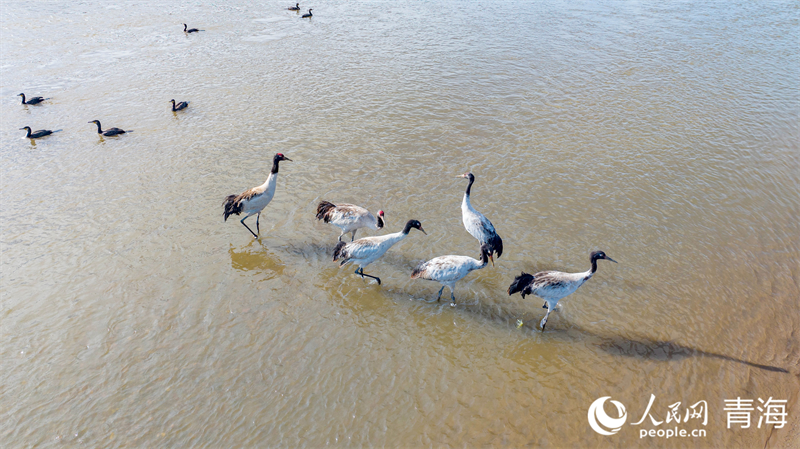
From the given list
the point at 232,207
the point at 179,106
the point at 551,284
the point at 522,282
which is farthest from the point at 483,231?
the point at 179,106

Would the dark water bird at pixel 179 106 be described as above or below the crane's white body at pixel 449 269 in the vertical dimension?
above

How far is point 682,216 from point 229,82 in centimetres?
1855

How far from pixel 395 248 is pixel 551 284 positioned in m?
4.19

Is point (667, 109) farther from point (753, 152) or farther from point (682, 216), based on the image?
point (682, 216)

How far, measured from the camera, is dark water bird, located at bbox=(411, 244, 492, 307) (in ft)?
32.9

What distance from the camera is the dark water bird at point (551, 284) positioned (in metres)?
9.47

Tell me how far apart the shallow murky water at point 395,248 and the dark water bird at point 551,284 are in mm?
670

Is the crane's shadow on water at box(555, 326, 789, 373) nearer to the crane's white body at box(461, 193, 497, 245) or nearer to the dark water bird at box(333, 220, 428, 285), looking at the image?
the crane's white body at box(461, 193, 497, 245)

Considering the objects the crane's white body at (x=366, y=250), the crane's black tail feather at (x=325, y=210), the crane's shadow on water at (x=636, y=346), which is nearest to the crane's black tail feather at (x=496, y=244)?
the crane's shadow on water at (x=636, y=346)

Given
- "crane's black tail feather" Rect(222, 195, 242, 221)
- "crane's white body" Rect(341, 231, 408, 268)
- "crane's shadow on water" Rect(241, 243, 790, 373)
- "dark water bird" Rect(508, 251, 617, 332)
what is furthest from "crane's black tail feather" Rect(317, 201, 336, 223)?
"dark water bird" Rect(508, 251, 617, 332)

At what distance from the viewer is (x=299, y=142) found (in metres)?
16.4

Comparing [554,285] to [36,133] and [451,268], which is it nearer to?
[451,268]

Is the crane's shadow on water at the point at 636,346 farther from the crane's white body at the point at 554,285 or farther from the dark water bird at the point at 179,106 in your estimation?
the dark water bird at the point at 179,106

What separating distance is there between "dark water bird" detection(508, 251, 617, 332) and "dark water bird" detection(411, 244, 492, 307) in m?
0.89
